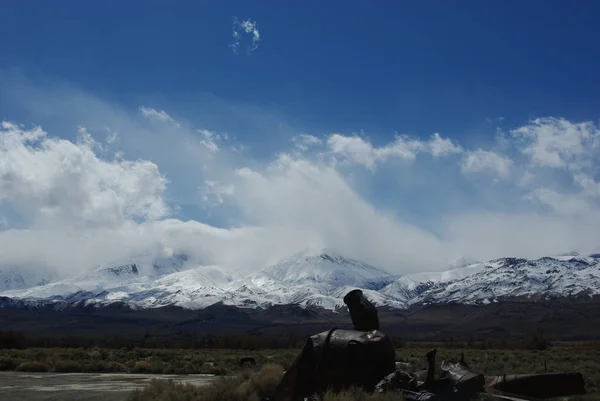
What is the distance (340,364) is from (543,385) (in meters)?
4.63

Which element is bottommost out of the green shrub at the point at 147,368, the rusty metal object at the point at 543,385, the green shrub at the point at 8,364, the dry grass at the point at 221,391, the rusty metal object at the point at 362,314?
the green shrub at the point at 147,368

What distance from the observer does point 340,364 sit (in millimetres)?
13875

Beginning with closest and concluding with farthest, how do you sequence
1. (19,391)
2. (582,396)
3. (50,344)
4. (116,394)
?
(582,396), (116,394), (19,391), (50,344)

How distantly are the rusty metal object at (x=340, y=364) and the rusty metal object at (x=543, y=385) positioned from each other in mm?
2612

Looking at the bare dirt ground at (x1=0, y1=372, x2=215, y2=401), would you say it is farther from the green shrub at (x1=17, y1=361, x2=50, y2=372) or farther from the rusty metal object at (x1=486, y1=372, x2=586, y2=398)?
the rusty metal object at (x1=486, y1=372, x2=586, y2=398)

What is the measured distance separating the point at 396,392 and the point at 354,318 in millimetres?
3214

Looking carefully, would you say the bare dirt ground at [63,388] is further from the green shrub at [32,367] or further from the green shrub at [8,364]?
the green shrub at [8,364]

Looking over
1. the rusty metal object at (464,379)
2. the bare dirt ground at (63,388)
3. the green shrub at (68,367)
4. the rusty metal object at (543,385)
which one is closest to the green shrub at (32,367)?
the green shrub at (68,367)

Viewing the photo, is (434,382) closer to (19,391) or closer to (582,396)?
(582,396)

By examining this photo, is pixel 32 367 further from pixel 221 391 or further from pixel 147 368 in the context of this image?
pixel 221 391

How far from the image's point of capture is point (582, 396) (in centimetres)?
1580

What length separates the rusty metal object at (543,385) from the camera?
13.3 meters

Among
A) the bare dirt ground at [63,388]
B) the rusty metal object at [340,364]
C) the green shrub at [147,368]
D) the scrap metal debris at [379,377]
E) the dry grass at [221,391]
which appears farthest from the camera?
the green shrub at [147,368]

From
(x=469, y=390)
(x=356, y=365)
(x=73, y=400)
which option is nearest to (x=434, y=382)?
(x=469, y=390)
